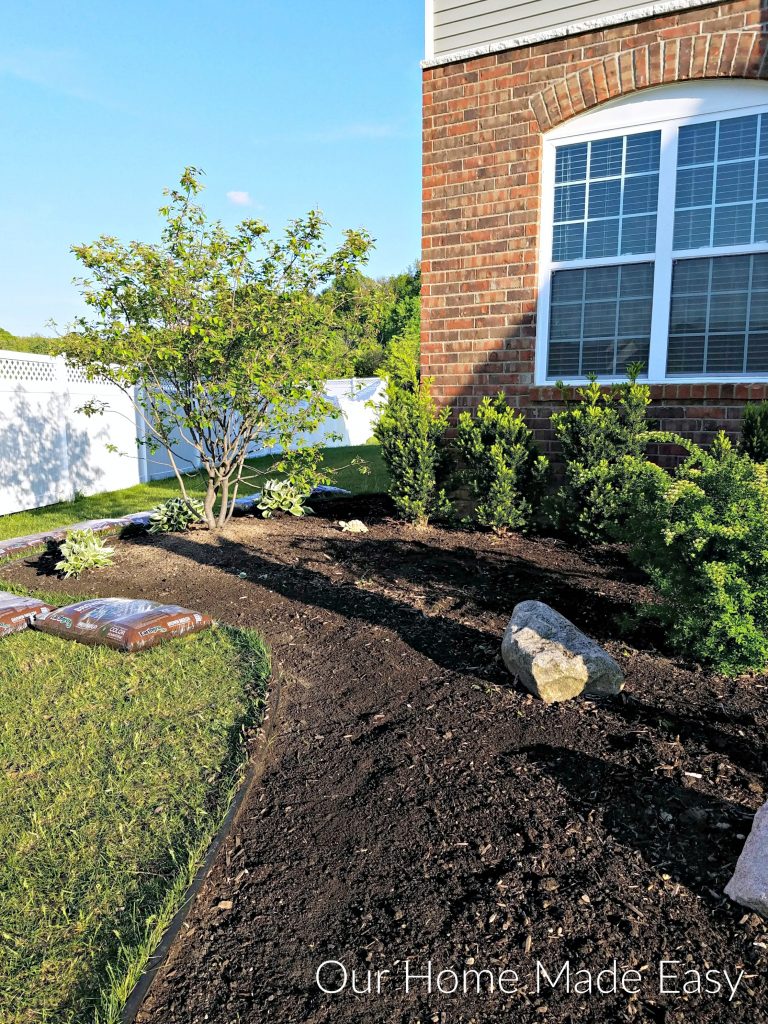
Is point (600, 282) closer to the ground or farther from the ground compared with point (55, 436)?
farther from the ground

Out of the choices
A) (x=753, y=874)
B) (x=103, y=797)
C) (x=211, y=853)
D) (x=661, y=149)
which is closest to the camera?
(x=753, y=874)

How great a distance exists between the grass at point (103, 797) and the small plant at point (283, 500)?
3.45m

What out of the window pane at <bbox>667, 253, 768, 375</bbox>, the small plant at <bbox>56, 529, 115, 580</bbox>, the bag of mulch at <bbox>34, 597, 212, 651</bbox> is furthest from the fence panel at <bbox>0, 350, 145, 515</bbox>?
the window pane at <bbox>667, 253, 768, 375</bbox>

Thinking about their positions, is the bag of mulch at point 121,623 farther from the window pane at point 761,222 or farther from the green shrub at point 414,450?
the window pane at point 761,222

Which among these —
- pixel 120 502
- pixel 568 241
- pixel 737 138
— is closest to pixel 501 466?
pixel 568 241

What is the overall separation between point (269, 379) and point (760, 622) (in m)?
4.61

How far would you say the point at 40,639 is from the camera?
4.46m

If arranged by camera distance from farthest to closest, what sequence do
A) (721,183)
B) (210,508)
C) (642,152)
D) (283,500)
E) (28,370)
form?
(28,370), (283,500), (210,508), (642,152), (721,183)

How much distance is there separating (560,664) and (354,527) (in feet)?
12.5

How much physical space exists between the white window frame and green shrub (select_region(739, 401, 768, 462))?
50 centimetres

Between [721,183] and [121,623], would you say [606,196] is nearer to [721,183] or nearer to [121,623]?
[721,183]

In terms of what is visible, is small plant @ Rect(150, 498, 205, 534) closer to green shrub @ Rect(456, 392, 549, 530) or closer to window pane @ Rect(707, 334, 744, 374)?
green shrub @ Rect(456, 392, 549, 530)

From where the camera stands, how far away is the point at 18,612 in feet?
15.3

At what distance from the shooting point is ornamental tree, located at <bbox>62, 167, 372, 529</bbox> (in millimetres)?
6391
